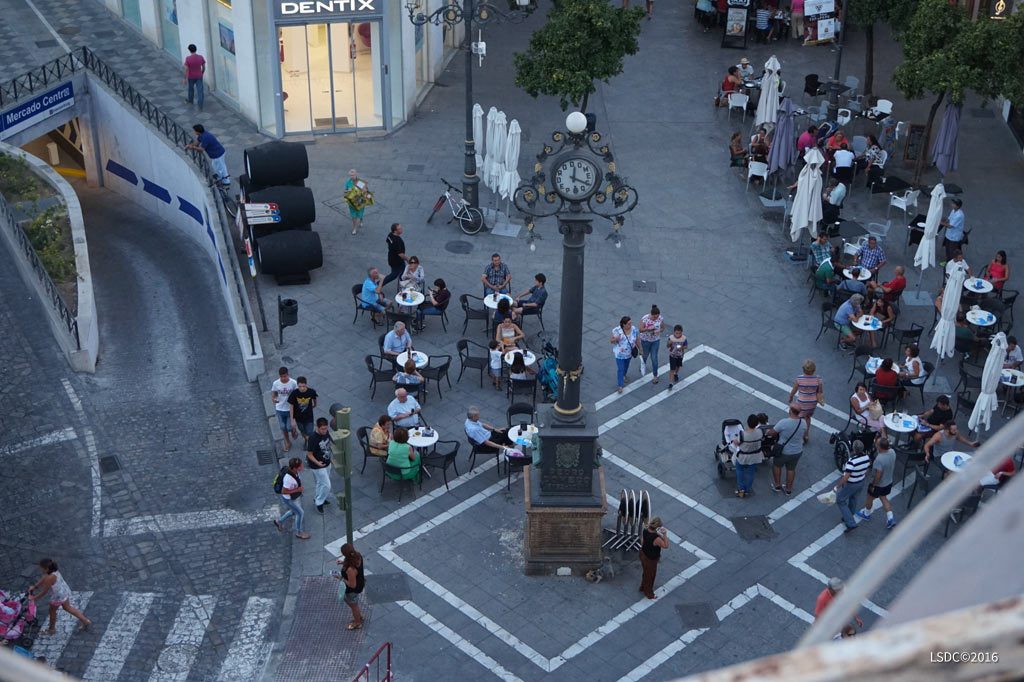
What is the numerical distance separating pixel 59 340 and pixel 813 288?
13501mm

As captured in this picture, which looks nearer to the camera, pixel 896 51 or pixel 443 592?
pixel 443 592

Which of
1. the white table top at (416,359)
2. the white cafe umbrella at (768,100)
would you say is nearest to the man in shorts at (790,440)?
the white table top at (416,359)

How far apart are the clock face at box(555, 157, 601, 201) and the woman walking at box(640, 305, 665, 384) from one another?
6.06 meters

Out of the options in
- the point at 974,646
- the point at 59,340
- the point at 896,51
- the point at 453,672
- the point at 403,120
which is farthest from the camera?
the point at 896,51

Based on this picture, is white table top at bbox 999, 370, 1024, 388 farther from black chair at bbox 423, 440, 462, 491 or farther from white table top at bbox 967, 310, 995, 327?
black chair at bbox 423, 440, 462, 491

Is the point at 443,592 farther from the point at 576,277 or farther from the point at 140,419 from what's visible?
the point at 140,419

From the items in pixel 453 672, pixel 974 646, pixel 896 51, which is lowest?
pixel 453 672

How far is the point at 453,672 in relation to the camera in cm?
1617

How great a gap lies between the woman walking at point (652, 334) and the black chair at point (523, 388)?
2032 millimetres

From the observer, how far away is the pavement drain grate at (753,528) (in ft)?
61.4

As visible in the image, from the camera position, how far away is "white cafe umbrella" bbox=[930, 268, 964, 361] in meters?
21.1

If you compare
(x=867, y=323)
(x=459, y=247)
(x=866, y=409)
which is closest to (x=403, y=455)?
(x=866, y=409)

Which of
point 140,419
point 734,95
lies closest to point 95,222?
point 140,419

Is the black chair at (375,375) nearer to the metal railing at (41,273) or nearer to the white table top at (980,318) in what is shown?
the metal railing at (41,273)
